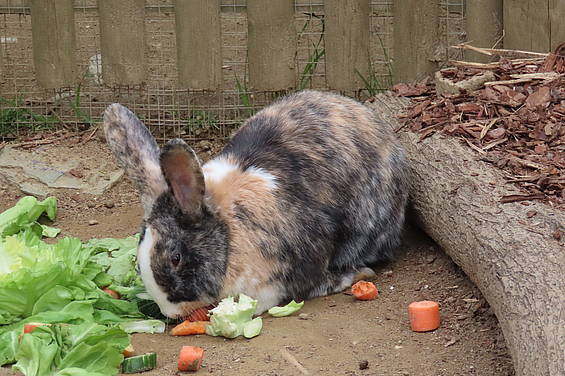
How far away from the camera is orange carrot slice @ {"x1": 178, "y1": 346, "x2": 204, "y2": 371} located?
4.14 metres

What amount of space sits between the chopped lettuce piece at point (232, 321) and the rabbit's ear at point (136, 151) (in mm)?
565

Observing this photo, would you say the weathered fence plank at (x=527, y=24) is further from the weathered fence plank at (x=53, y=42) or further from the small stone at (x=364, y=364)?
the small stone at (x=364, y=364)

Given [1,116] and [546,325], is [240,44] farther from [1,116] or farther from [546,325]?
[546,325]

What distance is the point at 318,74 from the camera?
6797mm

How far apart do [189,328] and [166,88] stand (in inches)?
103

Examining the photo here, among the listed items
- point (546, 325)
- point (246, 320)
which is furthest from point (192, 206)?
point (546, 325)

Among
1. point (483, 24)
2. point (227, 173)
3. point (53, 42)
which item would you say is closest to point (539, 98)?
point (483, 24)

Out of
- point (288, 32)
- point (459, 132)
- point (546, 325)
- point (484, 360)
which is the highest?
point (288, 32)

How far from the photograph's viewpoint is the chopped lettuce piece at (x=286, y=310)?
479 centimetres

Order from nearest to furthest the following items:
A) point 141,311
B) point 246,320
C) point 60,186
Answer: point 246,320
point 141,311
point 60,186

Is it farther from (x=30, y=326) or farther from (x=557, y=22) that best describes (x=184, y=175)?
(x=557, y=22)

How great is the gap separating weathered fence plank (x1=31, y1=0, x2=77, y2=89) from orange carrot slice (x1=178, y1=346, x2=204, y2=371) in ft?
9.92

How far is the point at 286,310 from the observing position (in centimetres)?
480

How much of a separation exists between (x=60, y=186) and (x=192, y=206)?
2.02m
